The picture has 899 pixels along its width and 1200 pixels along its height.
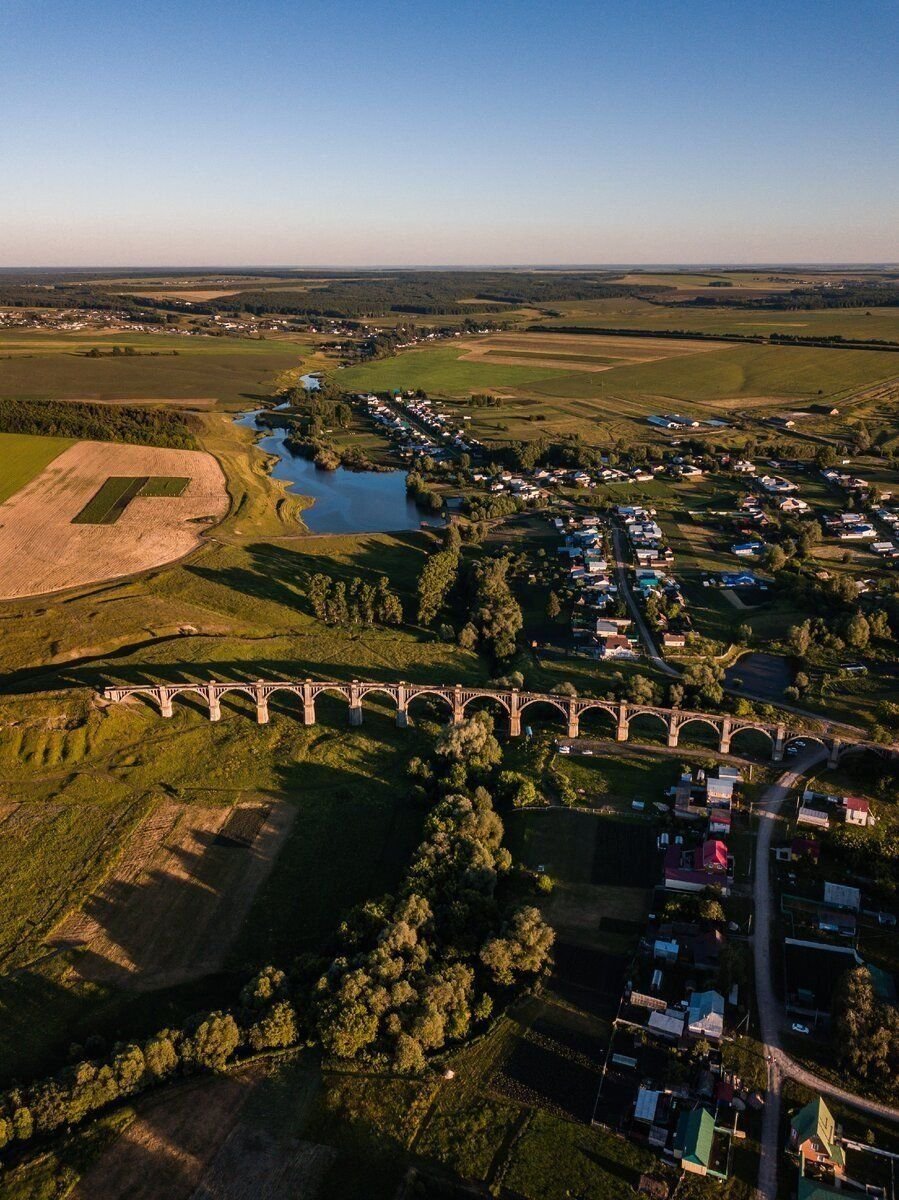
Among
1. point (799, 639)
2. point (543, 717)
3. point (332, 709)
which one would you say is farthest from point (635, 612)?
point (332, 709)

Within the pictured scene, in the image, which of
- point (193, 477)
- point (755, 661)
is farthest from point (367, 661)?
point (193, 477)

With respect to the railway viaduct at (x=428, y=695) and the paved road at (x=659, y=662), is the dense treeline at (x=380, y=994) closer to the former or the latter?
the railway viaduct at (x=428, y=695)

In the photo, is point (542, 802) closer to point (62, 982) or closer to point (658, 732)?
point (658, 732)

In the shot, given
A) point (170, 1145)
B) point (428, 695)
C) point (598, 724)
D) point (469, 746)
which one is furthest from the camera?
point (428, 695)

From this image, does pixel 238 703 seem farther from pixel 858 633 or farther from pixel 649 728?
pixel 858 633

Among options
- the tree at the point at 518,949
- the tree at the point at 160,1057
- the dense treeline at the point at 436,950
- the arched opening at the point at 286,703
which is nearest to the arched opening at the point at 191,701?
the arched opening at the point at 286,703

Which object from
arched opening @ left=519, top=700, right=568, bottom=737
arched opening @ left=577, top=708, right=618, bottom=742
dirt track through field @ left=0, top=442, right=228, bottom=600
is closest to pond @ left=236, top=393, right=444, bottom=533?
dirt track through field @ left=0, top=442, right=228, bottom=600
